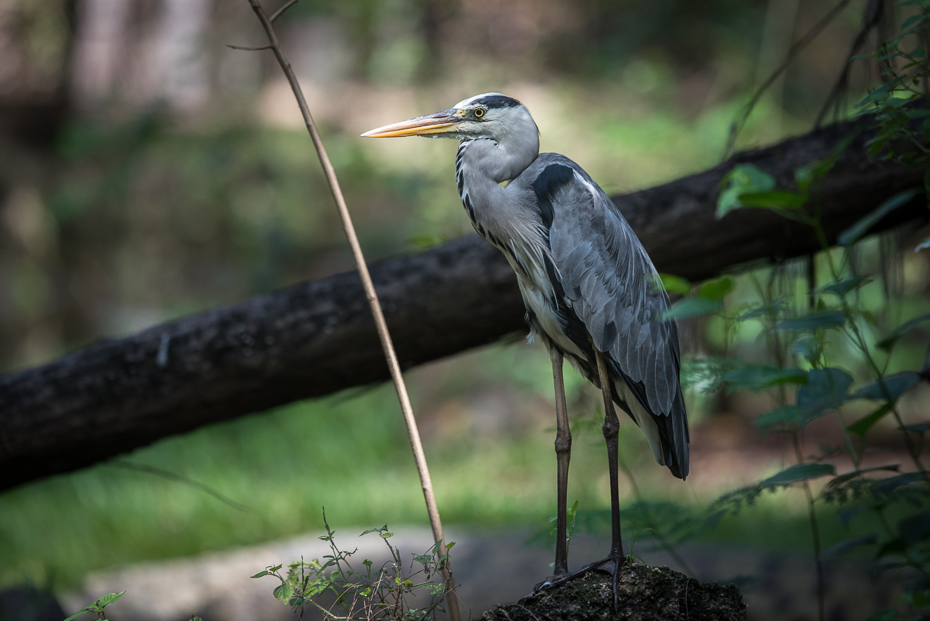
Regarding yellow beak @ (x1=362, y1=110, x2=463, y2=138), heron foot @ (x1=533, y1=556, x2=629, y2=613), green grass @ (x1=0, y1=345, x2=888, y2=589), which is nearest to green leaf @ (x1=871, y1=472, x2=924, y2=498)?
heron foot @ (x1=533, y1=556, x2=629, y2=613)

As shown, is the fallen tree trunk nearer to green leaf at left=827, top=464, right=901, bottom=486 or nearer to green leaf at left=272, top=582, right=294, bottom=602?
green leaf at left=272, top=582, right=294, bottom=602

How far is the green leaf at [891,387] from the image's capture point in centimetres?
122

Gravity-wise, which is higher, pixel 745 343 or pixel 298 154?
pixel 298 154

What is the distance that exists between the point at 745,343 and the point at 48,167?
742 centimetres

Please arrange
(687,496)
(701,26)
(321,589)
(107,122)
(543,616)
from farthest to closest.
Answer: (701,26)
(107,122)
(687,496)
(543,616)
(321,589)

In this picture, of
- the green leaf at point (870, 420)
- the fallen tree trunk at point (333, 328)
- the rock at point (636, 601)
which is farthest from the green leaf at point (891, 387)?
the fallen tree trunk at point (333, 328)

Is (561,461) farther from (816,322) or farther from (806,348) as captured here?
(816,322)

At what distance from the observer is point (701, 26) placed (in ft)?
24.3

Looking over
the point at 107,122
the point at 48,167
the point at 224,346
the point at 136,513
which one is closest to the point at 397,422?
the point at 136,513

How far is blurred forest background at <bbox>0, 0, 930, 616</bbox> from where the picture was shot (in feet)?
18.3

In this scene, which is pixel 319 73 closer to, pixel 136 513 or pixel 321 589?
pixel 136 513

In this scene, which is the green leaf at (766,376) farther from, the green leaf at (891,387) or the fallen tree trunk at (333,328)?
the fallen tree trunk at (333,328)

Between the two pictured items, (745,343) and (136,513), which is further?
(745,343)

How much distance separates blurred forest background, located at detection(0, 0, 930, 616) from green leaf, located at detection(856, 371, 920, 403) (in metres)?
3.68
